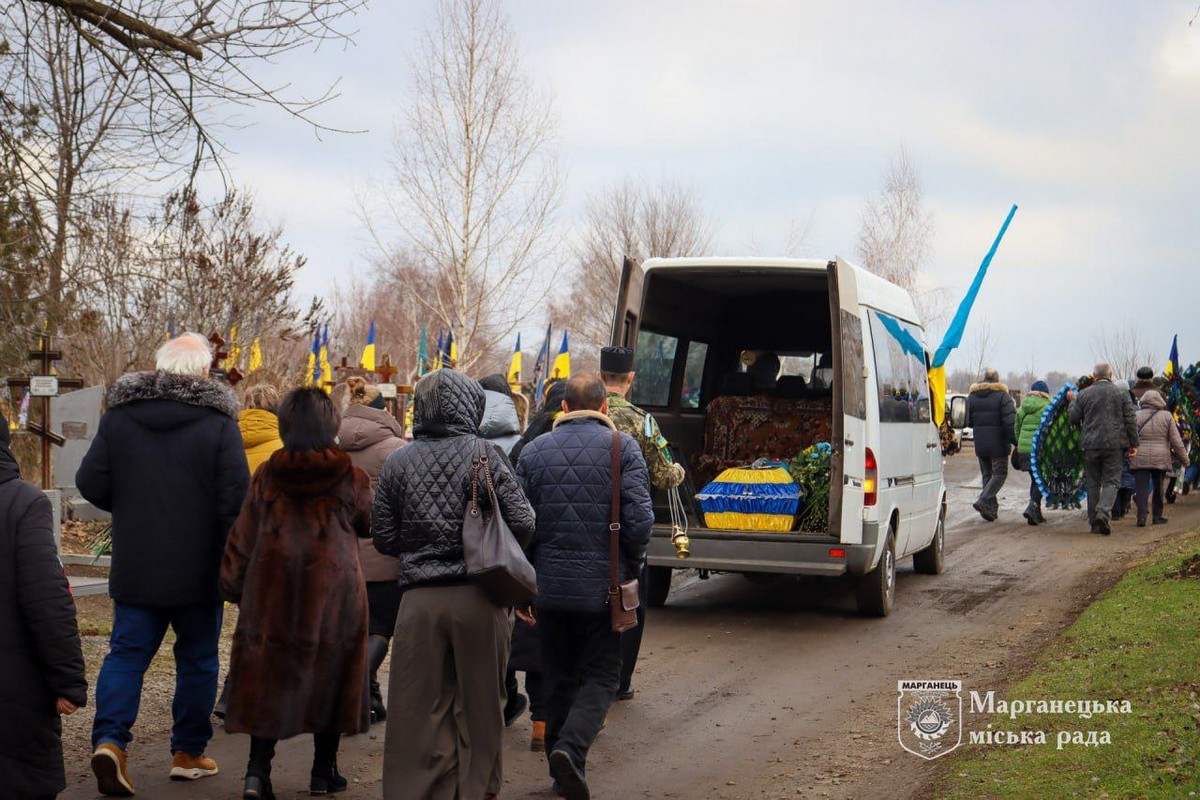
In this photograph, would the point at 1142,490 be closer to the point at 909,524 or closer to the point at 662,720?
the point at 909,524

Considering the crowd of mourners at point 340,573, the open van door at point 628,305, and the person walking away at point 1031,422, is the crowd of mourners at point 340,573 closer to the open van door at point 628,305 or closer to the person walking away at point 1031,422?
the open van door at point 628,305

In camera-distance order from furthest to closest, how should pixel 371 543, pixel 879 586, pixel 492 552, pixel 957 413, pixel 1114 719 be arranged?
pixel 957 413 → pixel 879 586 → pixel 371 543 → pixel 1114 719 → pixel 492 552

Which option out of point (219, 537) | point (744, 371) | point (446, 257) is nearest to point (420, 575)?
point (219, 537)

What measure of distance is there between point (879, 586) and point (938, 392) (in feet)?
13.4

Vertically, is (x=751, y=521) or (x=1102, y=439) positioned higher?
(x=1102, y=439)

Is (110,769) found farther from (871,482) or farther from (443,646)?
(871,482)

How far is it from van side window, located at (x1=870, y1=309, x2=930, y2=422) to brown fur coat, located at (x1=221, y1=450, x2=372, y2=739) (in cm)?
559

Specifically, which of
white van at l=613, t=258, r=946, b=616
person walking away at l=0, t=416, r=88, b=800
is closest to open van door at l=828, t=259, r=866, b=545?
white van at l=613, t=258, r=946, b=616

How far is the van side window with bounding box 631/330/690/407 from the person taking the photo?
11.2m

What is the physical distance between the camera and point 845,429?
935 cm

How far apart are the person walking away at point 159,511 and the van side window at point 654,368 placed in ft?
18.5

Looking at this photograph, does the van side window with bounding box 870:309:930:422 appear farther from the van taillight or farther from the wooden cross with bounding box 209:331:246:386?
the wooden cross with bounding box 209:331:246:386

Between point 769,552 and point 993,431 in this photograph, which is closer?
point 769,552

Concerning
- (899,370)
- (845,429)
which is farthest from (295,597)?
(899,370)
